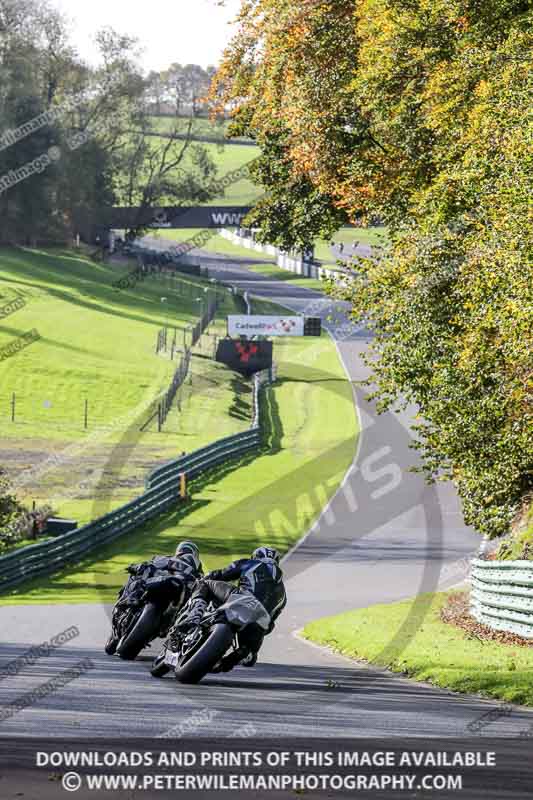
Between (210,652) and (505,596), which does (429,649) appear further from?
(210,652)

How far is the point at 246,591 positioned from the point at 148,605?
4.94 ft

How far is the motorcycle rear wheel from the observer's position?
1316cm

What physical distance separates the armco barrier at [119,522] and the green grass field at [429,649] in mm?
9424

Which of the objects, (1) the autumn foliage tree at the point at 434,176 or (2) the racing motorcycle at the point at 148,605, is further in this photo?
(1) the autumn foliage tree at the point at 434,176

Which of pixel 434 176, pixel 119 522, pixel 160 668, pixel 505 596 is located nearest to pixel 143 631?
pixel 160 668

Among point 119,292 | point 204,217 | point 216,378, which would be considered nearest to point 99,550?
point 216,378

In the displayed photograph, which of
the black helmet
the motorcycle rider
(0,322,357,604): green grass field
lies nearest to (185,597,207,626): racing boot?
the motorcycle rider

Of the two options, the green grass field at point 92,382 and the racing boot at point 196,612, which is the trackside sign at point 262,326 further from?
the racing boot at point 196,612

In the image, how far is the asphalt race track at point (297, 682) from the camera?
9.59m

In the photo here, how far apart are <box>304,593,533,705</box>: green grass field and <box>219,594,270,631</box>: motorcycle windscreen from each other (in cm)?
258

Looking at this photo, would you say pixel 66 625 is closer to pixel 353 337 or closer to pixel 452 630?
pixel 452 630

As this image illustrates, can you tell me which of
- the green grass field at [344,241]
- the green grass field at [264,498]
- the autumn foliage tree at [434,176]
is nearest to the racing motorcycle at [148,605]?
the autumn foliage tree at [434,176]

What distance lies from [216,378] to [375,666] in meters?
54.3

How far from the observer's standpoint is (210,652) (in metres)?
11.3
